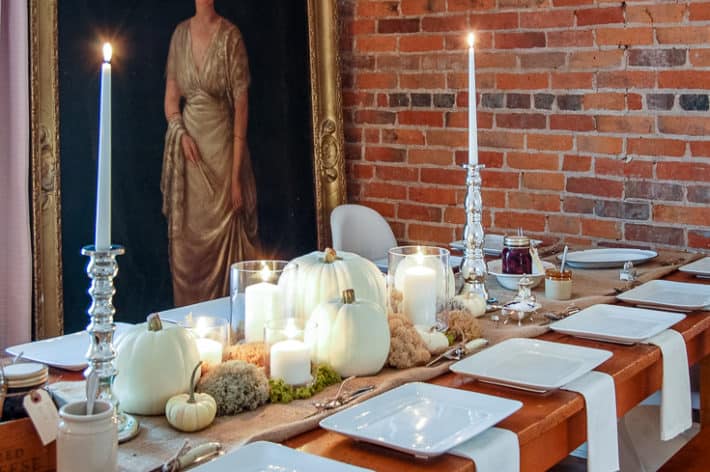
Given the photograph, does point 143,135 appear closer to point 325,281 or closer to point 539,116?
point 539,116

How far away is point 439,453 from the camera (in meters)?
1.36

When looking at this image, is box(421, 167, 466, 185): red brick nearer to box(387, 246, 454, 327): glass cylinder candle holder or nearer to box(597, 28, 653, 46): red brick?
box(597, 28, 653, 46): red brick

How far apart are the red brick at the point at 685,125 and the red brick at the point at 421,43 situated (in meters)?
0.97

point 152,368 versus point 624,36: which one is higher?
point 624,36

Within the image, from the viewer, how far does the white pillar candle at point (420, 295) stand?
6.51 ft

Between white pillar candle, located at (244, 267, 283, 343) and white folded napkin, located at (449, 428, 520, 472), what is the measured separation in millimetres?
530

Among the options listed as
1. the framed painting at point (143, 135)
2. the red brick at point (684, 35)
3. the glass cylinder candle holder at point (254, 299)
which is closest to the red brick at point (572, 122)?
the red brick at point (684, 35)

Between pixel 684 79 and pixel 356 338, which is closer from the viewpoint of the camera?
pixel 356 338

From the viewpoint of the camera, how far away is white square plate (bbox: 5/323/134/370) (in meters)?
1.83

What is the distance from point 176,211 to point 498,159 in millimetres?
1216

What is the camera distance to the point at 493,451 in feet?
4.65

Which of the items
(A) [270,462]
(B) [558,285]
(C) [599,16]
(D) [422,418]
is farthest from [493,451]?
(C) [599,16]

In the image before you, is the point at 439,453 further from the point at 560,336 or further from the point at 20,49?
the point at 20,49

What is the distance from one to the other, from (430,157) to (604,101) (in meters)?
0.79
